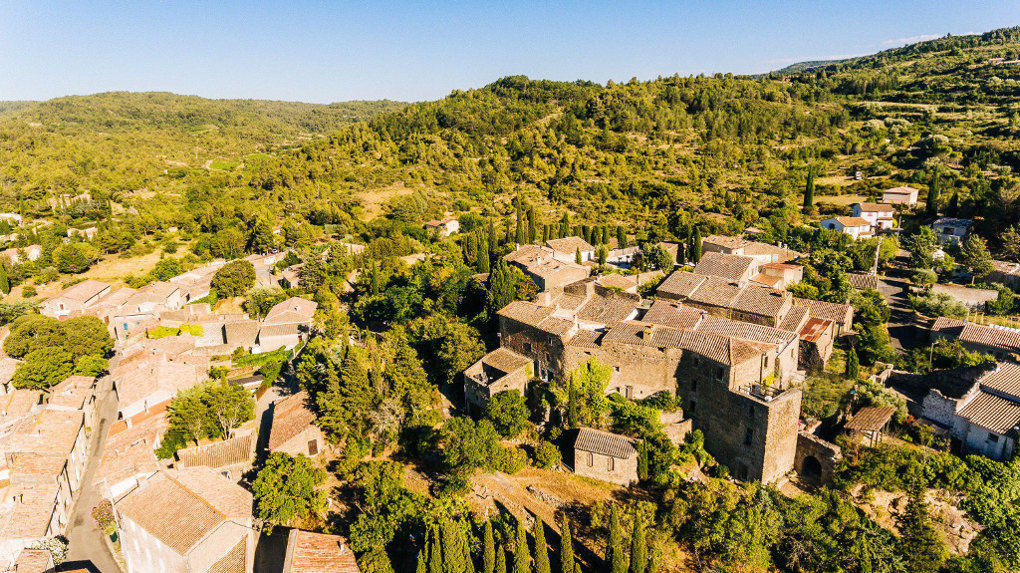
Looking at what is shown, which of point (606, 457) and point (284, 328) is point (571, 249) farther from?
point (606, 457)

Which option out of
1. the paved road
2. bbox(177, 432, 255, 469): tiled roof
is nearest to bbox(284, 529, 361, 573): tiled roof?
bbox(177, 432, 255, 469): tiled roof

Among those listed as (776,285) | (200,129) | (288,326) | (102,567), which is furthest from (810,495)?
(200,129)

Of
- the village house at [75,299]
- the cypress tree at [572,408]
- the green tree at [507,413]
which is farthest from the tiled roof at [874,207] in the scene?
the village house at [75,299]

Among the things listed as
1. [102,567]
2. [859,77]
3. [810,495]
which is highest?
[859,77]

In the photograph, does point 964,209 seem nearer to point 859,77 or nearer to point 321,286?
point 321,286

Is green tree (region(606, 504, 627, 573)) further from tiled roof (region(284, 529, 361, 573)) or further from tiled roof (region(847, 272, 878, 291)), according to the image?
tiled roof (region(847, 272, 878, 291))
